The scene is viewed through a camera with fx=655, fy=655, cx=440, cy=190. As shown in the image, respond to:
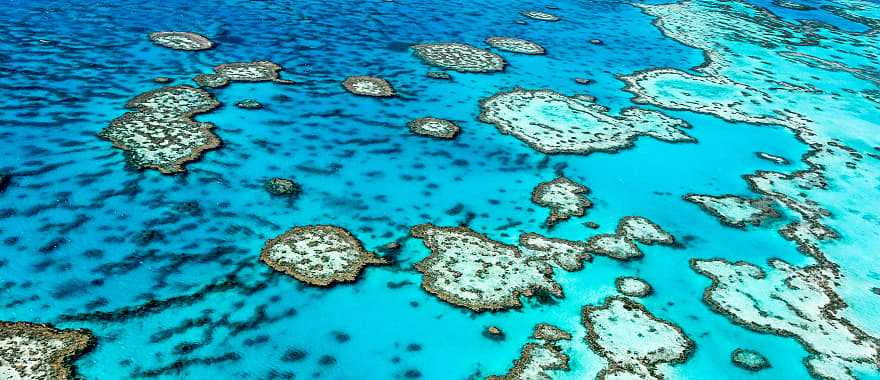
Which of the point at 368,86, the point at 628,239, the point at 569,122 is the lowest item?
the point at 628,239

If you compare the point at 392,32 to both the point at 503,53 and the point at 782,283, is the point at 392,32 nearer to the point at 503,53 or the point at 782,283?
the point at 503,53

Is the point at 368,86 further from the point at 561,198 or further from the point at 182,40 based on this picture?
the point at 561,198

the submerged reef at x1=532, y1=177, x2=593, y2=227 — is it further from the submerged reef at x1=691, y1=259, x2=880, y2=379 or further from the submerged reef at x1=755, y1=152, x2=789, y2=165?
the submerged reef at x1=755, y1=152, x2=789, y2=165

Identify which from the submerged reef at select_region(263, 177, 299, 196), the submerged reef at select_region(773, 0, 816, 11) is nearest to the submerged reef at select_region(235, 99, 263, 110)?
the submerged reef at select_region(263, 177, 299, 196)

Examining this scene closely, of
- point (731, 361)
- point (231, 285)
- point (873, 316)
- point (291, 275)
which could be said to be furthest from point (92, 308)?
point (873, 316)

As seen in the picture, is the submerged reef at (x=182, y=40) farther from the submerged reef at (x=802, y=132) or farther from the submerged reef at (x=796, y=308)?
the submerged reef at (x=796, y=308)

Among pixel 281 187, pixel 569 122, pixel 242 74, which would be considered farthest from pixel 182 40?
pixel 569 122
